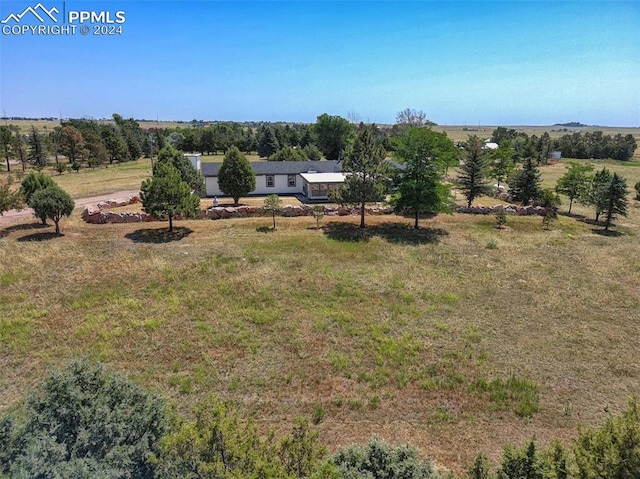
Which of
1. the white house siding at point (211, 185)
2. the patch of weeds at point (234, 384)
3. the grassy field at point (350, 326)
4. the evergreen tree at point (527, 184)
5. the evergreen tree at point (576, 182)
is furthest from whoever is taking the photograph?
the white house siding at point (211, 185)

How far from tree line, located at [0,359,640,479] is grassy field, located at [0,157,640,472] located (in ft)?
→ 10.5

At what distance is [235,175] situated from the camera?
31516 mm

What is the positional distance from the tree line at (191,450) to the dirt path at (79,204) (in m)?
23.0

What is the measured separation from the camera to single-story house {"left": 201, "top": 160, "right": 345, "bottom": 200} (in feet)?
121

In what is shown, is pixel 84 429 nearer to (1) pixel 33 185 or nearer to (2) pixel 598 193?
(1) pixel 33 185

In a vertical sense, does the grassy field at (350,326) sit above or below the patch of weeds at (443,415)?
above

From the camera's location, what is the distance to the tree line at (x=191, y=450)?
17.5 feet

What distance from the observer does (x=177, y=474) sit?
18.0ft

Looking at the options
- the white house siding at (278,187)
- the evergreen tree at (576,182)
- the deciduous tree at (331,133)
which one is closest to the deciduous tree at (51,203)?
the white house siding at (278,187)

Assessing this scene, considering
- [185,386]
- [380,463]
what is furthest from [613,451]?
[185,386]

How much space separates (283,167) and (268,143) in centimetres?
3071

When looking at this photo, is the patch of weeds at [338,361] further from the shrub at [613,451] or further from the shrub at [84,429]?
the shrub at [613,451]

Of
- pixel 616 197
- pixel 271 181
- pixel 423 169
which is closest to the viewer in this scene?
pixel 423 169

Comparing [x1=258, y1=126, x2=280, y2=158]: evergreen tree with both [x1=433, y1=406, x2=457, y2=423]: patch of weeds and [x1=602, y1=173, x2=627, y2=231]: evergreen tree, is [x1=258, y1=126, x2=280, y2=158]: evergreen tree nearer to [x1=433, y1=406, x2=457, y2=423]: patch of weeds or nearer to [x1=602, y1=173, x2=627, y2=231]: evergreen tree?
[x1=602, y1=173, x2=627, y2=231]: evergreen tree
